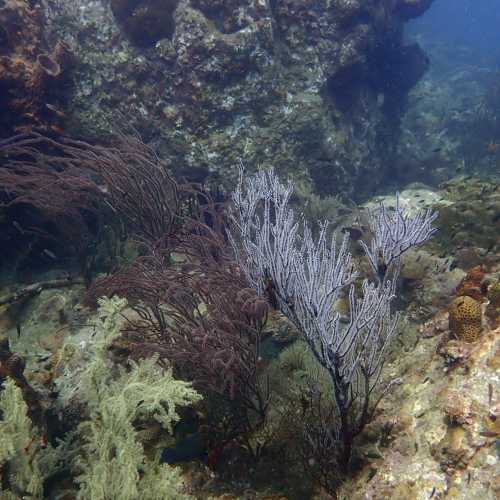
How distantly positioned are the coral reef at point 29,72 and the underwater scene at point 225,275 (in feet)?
0.11

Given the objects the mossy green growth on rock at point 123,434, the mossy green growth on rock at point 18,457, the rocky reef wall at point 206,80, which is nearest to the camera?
the mossy green growth on rock at point 123,434

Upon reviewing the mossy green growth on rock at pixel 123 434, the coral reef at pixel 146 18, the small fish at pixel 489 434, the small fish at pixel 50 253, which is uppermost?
the coral reef at pixel 146 18

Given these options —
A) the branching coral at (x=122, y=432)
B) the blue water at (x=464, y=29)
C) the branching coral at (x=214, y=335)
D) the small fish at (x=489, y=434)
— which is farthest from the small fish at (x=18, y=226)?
the blue water at (x=464, y=29)

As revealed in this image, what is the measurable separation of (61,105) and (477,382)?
23.6 ft

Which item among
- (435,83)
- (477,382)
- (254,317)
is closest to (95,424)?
(254,317)

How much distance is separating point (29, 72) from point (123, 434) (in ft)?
19.0

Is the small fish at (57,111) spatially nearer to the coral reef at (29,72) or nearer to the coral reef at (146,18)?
the coral reef at (29,72)

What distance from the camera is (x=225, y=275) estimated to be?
13.1 feet

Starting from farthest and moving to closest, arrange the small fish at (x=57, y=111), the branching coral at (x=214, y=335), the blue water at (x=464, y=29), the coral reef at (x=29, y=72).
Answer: the blue water at (x=464, y=29), the small fish at (x=57, y=111), the coral reef at (x=29, y=72), the branching coral at (x=214, y=335)

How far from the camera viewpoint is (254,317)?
362 cm

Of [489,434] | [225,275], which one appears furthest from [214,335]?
[489,434]

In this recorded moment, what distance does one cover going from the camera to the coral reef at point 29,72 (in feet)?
19.6

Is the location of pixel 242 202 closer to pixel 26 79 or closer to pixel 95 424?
pixel 95 424

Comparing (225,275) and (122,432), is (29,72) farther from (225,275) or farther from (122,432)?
(122,432)
